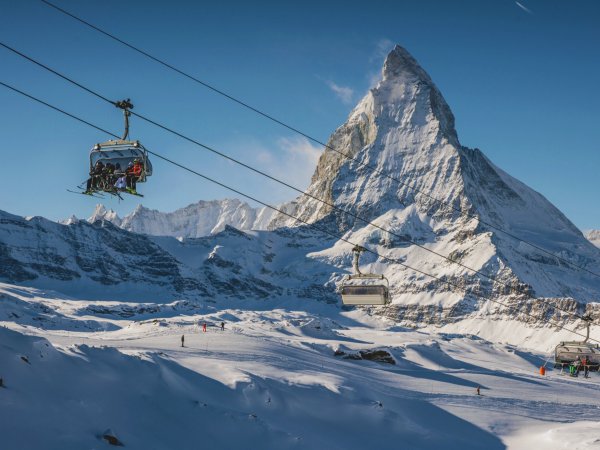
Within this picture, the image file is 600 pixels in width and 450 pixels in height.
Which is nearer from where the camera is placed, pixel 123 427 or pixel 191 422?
pixel 123 427

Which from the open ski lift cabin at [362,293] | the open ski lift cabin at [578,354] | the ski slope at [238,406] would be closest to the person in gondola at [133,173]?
the ski slope at [238,406]

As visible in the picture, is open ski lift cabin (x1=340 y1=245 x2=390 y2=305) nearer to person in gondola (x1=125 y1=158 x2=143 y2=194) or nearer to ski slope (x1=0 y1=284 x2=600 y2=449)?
ski slope (x1=0 y1=284 x2=600 y2=449)

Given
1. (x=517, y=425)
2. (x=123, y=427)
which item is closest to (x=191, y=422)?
(x=123, y=427)

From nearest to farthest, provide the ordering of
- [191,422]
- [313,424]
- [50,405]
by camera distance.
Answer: [50,405] → [191,422] → [313,424]

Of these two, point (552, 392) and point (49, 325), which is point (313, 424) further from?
point (49, 325)

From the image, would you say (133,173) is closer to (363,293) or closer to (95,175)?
(95,175)

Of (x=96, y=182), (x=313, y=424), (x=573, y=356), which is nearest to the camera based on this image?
(x=96, y=182)

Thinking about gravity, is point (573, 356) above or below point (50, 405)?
above
